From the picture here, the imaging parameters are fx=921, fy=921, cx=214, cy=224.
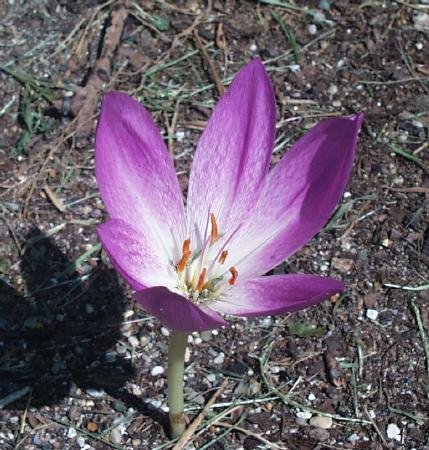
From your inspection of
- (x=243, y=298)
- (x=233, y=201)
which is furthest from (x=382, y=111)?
(x=243, y=298)

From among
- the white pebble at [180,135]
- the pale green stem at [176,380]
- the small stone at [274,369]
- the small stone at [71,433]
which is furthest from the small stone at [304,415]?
the white pebble at [180,135]

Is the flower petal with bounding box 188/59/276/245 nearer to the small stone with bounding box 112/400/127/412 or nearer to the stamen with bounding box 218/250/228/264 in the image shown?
the stamen with bounding box 218/250/228/264

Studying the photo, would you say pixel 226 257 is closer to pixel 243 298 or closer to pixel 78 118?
pixel 243 298

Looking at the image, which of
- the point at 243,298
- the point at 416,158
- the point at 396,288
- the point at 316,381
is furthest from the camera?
the point at 416,158

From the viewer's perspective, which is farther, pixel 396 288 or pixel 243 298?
pixel 396 288

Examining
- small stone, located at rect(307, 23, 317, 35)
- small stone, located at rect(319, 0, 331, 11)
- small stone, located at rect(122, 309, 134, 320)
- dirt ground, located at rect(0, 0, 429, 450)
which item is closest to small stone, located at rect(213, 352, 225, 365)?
dirt ground, located at rect(0, 0, 429, 450)

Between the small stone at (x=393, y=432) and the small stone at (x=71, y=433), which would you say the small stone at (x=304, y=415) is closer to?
the small stone at (x=393, y=432)
